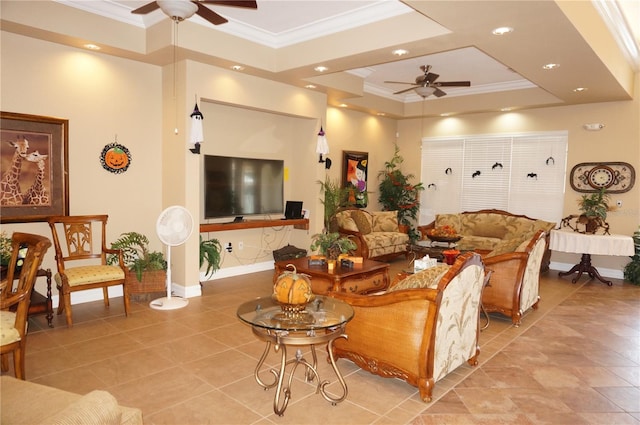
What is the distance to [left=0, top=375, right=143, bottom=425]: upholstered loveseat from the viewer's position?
125 centimetres

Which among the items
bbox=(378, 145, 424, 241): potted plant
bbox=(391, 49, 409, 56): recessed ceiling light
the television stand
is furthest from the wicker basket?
bbox=(378, 145, 424, 241): potted plant

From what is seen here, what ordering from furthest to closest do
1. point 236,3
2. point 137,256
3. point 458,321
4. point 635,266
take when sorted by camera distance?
point 635,266 → point 137,256 → point 236,3 → point 458,321

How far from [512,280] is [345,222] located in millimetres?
3222

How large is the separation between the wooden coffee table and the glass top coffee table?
131 centimetres

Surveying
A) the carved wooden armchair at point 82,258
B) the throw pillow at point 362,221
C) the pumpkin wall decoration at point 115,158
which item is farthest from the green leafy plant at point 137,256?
the throw pillow at point 362,221

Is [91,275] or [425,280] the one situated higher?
[425,280]

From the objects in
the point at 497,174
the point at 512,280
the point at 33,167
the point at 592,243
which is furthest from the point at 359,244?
the point at 33,167

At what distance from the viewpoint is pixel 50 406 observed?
1.74 meters

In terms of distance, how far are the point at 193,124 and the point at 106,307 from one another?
88.3 inches

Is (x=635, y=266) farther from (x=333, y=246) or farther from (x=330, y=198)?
(x=333, y=246)

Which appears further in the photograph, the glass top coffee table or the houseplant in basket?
the houseplant in basket

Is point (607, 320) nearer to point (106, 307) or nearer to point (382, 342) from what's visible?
point (382, 342)

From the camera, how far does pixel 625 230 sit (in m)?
6.81

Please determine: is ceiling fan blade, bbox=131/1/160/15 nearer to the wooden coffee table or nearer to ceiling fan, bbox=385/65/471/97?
the wooden coffee table
